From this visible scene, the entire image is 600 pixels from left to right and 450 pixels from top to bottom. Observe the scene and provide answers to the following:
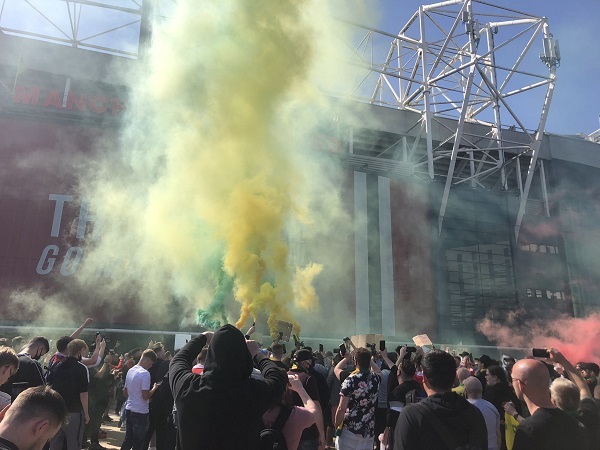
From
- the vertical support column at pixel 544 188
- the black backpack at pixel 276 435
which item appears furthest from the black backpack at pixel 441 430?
the vertical support column at pixel 544 188

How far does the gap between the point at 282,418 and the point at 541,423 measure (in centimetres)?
144

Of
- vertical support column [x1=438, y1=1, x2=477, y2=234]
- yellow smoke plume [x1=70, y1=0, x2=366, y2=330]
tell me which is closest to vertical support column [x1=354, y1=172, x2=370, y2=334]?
yellow smoke plume [x1=70, y1=0, x2=366, y2=330]

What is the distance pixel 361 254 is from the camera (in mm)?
21344

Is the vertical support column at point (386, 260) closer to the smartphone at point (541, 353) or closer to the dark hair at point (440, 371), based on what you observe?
the smartphone at point (541, 353)

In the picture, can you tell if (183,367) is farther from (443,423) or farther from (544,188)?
(544,188)

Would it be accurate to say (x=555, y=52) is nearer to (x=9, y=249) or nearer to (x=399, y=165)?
(x=399, y=165)

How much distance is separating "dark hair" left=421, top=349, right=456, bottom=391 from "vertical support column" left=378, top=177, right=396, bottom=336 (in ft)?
61.8

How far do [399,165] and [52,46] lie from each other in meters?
17.1

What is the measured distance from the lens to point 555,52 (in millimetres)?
22047

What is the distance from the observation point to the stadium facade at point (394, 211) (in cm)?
1808

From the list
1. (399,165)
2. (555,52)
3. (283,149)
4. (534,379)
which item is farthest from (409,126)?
(534,379)

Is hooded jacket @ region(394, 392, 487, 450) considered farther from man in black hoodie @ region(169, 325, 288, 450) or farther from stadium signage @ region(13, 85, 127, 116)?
stadium signage @ region(13, 85, 127, 116)

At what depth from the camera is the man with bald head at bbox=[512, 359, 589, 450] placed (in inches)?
91.7

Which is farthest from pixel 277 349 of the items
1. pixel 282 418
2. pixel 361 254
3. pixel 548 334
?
pixel 548 334
